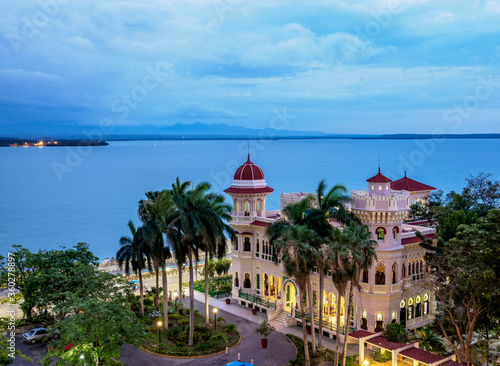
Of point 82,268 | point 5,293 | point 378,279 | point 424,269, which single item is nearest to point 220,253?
point 82,268

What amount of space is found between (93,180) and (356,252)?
497ft

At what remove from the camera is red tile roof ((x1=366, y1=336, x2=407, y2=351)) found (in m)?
28.5

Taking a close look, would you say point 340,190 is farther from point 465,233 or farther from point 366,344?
point 366,344

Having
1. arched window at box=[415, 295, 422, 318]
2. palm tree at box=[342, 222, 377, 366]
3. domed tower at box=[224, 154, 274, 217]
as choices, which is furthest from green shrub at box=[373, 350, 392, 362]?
domed tower at box=[224, 154, 274, 217]

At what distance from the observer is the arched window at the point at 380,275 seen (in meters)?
33.5

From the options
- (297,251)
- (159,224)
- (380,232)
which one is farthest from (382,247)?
(159,224)

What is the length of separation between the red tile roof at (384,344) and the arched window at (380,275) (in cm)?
443

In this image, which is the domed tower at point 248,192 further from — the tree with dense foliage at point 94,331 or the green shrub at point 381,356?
the tree with dense foliage at point 94,331

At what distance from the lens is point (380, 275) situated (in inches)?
1325

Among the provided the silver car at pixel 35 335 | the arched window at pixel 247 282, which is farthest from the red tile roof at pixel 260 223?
the silver car at pixel 35 335

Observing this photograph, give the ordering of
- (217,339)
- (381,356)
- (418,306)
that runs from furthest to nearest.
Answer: (418,306)
(217,339)
(381,356)

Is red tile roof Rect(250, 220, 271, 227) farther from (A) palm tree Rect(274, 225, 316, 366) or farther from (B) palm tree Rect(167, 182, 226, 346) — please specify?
(A) palm tree Rect(274, 225, 316, 366)

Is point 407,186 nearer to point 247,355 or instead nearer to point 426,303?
point 426,303

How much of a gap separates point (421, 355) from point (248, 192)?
796 inches
